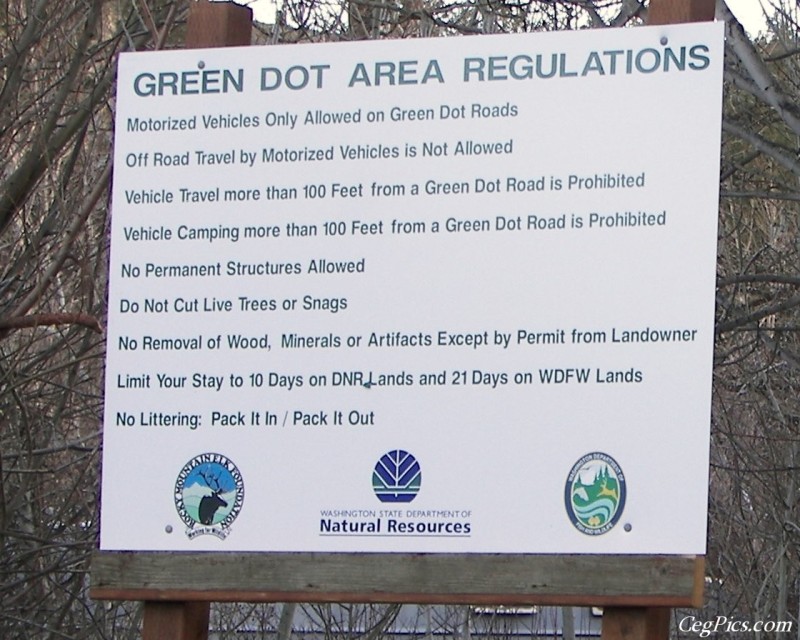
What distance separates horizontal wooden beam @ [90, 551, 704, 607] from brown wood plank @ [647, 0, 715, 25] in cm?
141

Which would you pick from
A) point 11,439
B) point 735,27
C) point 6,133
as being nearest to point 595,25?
point 735,27

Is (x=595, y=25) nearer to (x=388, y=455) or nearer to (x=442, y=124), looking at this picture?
(x=442, y=124)

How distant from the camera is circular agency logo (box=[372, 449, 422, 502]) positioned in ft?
12.4

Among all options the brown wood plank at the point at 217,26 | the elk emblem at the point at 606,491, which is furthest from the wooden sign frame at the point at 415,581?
the brown wood plank at the point at 217,26

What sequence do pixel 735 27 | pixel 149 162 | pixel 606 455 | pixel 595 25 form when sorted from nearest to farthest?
pixel 606 455
pixel 149 162
pixel 735 27
pixel 595 25

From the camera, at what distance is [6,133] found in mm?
6793

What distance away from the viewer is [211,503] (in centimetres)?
393

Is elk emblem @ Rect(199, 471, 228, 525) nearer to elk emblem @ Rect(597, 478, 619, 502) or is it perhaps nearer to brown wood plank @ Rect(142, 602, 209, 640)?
brown wood plank @ Rect(142, 602, 209, 640)

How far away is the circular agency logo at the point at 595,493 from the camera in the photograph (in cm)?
365

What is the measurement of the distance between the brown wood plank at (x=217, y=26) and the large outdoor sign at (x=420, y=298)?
0.16m

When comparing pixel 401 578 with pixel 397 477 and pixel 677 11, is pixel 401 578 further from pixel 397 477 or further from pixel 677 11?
pixel 677 11

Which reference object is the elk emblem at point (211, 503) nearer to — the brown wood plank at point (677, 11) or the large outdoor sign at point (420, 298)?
the large outdoor sign at point (420, 298)

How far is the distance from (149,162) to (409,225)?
2.58ft

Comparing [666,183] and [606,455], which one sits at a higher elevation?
[666,183]
